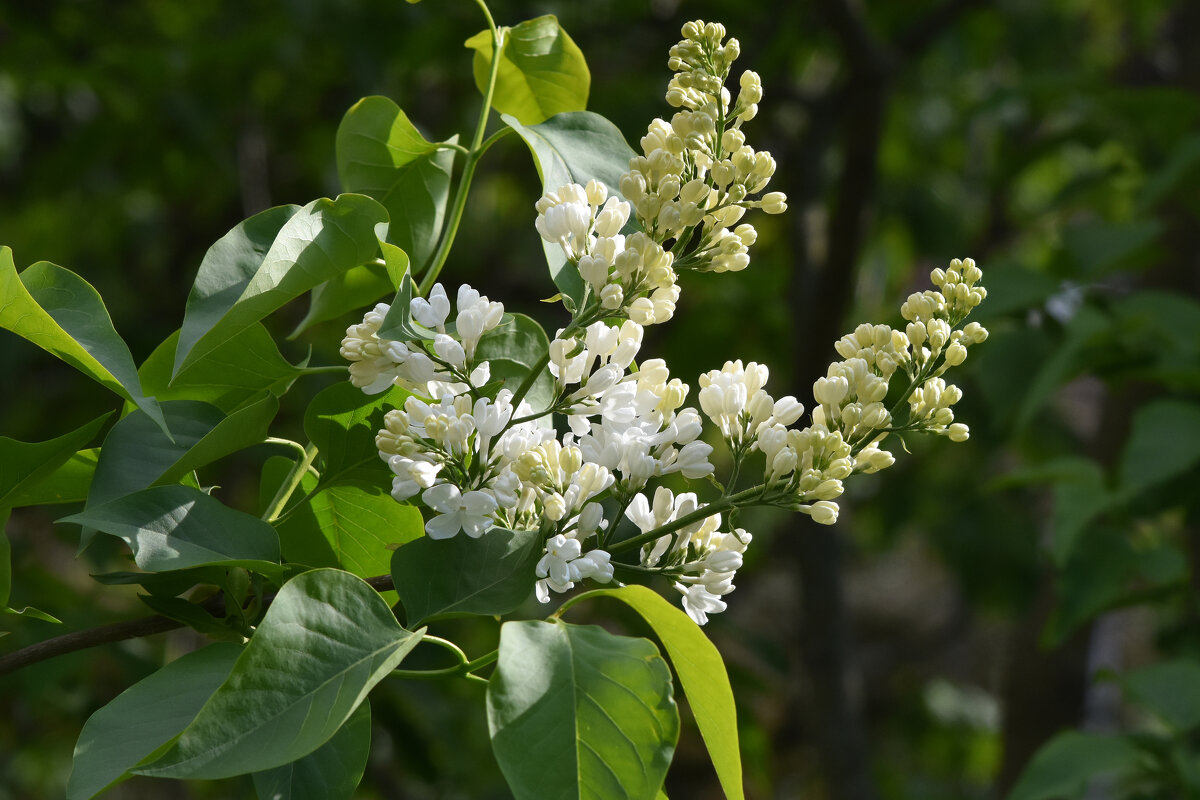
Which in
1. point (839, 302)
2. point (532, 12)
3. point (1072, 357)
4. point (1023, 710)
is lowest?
point (1023, 710)

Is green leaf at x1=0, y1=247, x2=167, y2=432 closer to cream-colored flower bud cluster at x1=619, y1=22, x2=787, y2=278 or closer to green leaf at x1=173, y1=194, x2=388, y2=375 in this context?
green leaf at x1=173, y1=194, x2=388, y2=375

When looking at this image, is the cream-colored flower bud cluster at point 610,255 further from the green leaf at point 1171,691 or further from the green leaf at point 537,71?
the green leaf at point 1171,691

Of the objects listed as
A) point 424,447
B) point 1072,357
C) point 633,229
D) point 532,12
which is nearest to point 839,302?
point 1072,357

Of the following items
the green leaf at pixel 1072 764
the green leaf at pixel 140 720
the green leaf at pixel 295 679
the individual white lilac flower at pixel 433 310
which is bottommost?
the green leaf at pixel 1072 764

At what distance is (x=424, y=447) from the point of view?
400mm

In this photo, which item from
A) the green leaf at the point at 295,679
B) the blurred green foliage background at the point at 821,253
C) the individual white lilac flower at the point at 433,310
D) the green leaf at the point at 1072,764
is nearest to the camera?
the green leaf at the point at 295,679

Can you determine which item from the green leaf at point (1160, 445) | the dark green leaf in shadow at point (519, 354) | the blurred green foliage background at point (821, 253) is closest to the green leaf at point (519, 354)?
the dark green leaf in shadow at point (519, 354)

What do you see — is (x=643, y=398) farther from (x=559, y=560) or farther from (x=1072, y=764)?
(x=1072, y=764)

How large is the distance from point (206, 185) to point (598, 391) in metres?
2.20

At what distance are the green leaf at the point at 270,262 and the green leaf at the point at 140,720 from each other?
0.11 meters

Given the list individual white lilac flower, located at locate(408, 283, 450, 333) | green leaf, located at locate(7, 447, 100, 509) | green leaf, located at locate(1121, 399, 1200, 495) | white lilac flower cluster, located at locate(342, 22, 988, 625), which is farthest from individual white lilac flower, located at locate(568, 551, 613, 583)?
green leaf, located at locate(1121, 399, 1200, 495)

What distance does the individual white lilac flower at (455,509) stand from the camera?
0.39 meters

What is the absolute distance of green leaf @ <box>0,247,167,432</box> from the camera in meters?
0.39

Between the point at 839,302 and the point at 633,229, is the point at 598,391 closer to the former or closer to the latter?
the point at 633,229
